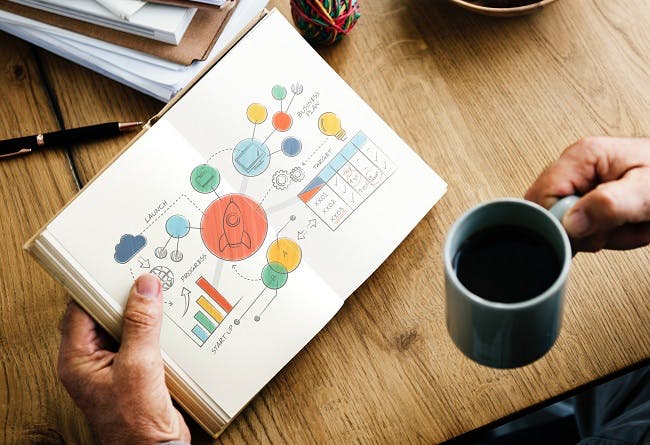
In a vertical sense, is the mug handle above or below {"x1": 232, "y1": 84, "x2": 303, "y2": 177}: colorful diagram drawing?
below

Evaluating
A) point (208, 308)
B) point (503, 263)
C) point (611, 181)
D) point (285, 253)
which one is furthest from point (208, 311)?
point (611, 181)

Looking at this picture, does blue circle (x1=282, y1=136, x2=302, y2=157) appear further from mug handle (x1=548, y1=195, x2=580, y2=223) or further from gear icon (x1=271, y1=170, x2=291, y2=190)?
mug handle (x1=548, y1=195, x2=580, y2=223)

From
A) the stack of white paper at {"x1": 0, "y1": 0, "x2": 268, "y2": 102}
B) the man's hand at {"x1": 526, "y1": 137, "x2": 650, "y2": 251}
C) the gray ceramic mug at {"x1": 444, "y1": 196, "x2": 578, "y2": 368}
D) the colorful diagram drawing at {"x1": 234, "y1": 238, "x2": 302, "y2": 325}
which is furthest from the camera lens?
the stack of white paper at {"x1": 0, "y1": 0, "x2": 268, "y2": 102}

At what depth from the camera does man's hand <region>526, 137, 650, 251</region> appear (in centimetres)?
70

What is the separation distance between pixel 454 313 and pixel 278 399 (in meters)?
0.28

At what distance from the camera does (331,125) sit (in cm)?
87

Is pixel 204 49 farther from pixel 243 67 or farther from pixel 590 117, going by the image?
pixel 590 117

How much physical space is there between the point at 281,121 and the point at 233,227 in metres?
0.14

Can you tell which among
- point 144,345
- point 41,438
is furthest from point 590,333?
point 41,438

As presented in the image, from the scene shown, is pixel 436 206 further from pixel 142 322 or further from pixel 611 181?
pixel 142 322

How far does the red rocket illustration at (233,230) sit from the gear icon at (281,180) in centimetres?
5

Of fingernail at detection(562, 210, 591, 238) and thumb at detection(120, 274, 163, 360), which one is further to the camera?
thumb at detection(120, 274, 163, 360)

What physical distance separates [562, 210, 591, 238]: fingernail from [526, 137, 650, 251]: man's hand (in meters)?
0.04

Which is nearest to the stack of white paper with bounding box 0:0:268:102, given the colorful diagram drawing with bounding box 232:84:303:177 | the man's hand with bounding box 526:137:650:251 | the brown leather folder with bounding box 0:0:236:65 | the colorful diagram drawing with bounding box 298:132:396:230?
the brown leather folder with bounding box 0:0:236:65
